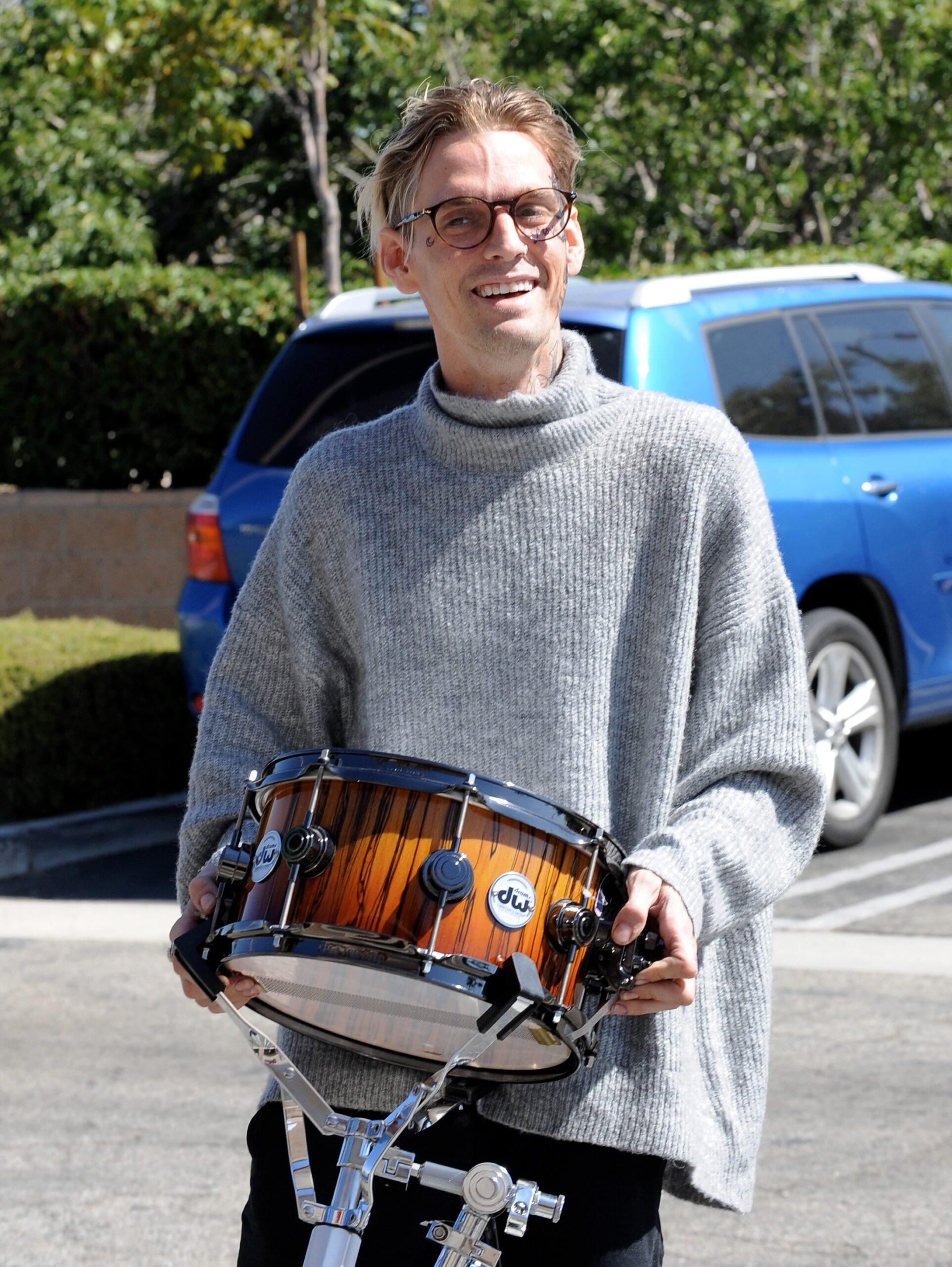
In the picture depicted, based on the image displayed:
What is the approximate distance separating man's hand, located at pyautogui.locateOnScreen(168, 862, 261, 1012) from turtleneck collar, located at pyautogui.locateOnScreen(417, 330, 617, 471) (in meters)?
0.52

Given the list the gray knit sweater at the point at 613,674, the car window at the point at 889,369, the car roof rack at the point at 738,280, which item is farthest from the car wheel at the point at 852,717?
the gray knit sweater at the point at 613,674

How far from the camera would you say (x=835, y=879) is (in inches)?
238

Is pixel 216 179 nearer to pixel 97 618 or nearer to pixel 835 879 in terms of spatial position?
pixel 97 618

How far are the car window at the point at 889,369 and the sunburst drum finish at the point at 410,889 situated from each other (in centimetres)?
497

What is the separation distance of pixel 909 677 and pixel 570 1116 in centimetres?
498

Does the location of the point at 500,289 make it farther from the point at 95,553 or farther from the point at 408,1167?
the point at 95,553

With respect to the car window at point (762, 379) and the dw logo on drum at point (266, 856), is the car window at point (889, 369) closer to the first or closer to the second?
the car window at point (762, 379)

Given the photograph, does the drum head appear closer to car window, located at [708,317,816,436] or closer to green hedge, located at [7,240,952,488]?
car window, located at [708,317,816,436]

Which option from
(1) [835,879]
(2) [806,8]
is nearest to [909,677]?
(1) [835,879]

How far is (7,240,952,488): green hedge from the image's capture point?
11188 mm

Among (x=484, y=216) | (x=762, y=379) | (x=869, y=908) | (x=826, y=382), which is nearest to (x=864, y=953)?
(x=869, y=908)

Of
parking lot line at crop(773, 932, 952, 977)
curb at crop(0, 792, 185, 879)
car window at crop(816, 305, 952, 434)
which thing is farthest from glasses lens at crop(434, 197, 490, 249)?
curb at crop(0, 792, 185, 879)

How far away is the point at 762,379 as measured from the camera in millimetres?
6012

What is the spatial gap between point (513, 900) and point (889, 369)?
5331mm
